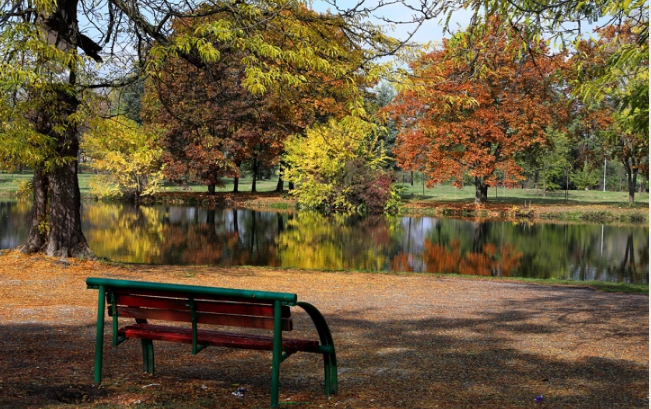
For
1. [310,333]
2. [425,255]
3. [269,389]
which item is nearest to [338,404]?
[269,389]

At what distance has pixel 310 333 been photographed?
679cm

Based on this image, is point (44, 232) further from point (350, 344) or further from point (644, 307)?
point (644, 307)

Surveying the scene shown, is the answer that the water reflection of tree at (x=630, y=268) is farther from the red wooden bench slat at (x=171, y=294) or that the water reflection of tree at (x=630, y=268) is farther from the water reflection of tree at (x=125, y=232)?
the red wooden bench slat at (x=171, y=294)

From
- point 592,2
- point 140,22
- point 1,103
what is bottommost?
point 1,103

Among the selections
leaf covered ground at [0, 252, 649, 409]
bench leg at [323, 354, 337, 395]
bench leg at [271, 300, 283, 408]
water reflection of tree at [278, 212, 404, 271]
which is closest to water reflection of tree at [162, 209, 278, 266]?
water reflection of tree at [278, 212, 404, 271]

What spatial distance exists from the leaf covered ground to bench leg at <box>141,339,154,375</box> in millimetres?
58

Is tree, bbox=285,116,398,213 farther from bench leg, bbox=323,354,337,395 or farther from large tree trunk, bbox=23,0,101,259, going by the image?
bench leg, bbox=323,354,337,395

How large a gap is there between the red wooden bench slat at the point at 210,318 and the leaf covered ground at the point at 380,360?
1.60 ft

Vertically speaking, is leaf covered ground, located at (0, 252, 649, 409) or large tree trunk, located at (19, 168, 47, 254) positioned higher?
large tree trunk, located at (19, 168, 47, 254)

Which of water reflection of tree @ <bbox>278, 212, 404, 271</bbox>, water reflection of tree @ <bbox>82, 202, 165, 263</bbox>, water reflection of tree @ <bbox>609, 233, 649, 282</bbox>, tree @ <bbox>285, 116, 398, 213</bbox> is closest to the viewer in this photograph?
water reflection of tree @ <bbox>609, 233, 649, 282</bbox>

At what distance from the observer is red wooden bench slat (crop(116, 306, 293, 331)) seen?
13.8 ft

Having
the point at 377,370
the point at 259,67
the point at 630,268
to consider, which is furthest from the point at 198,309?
the point at 630,268

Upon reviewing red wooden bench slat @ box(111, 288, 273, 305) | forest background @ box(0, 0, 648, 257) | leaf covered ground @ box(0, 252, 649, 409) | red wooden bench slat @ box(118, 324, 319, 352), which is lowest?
leaf covered ground @ box(0, 252, 649, 409)

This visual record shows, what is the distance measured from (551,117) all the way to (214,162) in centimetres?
2072
